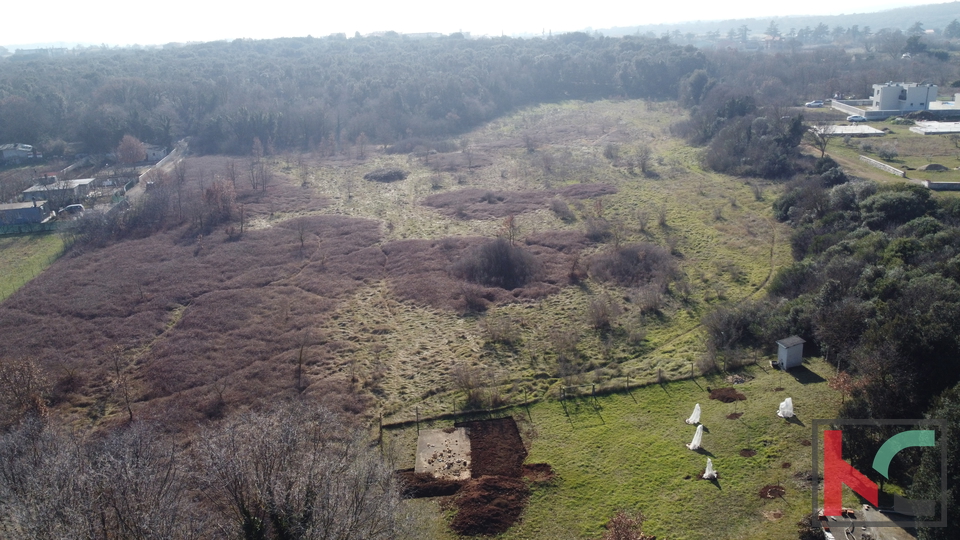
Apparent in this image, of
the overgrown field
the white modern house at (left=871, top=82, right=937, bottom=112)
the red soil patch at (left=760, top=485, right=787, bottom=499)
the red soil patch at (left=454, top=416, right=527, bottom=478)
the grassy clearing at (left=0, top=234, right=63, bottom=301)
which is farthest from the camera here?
the white modern house at (left=871, top=82, right=937, bottom=112)

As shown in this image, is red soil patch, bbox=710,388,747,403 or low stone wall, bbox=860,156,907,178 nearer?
red soil patch, bbox=710,388,747,403

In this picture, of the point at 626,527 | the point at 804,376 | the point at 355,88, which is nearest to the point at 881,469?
the point at 804,376

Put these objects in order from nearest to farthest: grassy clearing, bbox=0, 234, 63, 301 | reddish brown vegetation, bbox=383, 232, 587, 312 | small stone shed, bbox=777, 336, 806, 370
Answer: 1. small stone shed, bbox=777, 336, 806, 370
2. reddish brown vegetation, bbox=383, 232, 587, 312
3. grassy clearing, bbox=0, 234, 63, 301

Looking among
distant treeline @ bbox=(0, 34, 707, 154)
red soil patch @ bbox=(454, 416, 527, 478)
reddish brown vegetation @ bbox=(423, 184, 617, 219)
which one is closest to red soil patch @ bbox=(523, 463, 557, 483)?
red soil patch @ bbox=(454, 416, 527, 478)

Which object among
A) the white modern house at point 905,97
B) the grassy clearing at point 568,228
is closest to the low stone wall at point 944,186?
the grassy clearing at point 568,228

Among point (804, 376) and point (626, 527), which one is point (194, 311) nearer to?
point (626, 527)

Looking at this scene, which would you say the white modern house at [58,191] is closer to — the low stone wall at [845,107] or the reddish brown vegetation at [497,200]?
the reddish brown vegetation at [497,200]

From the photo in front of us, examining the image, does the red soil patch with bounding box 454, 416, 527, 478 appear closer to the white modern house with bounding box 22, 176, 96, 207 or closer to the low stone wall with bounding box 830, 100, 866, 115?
the white modern house with bounding box 22, 176, 96, 207
